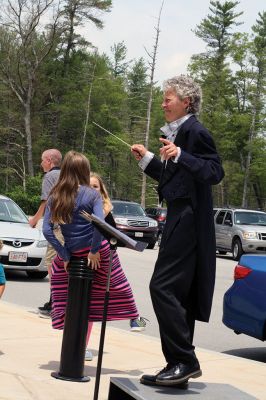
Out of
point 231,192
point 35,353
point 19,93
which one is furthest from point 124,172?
point 35,353

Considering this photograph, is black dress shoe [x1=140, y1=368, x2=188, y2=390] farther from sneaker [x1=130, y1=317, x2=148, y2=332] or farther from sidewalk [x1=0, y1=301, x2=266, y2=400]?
sneaker [x1=130, y1=317, x2=148, y2=332]

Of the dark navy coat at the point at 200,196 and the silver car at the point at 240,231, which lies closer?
the dark navy coat at the point at 200,196

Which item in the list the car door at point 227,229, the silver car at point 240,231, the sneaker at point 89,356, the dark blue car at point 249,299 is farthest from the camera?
the car door at point 227,229

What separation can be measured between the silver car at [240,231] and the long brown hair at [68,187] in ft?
61.5

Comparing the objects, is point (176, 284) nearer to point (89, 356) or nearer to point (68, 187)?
point (68, 187)

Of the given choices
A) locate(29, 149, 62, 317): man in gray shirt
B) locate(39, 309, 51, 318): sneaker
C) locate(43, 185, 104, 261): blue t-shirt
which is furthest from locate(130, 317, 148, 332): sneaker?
locate(43, 185, 104, 261): blue t-shirt

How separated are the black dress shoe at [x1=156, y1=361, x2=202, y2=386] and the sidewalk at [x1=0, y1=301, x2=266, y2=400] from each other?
11 centimetres

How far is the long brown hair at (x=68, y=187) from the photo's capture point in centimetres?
612

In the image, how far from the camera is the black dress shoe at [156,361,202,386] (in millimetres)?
4695

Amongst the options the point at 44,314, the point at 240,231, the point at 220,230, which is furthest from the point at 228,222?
the point at 44,314

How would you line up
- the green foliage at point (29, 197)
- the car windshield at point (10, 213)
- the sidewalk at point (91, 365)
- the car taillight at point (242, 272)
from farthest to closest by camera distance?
the green foliage at point (29, 197), the car windshield at point (10, 213), the car taillight at point (242, 272), the sidewalk at point (91, 365)

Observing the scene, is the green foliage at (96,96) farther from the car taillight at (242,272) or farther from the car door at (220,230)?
the car taillight at (242,272)

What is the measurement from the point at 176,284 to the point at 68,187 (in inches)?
70.2

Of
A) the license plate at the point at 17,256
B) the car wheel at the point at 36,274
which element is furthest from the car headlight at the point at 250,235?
the license plate at the point at 17,256
